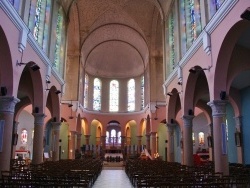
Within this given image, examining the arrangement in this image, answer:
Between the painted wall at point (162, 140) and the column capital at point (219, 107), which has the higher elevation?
the column capital at point (219, 107)

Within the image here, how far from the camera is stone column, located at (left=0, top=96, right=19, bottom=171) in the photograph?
38.7 feet

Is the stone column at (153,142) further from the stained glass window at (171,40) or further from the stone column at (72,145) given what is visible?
the stained glass window at (171,40)

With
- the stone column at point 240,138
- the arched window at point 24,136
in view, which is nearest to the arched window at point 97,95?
the arched window at point 24,136

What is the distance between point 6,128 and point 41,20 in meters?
8.32

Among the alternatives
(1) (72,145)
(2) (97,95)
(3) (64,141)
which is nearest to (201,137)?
(1) (72,145)

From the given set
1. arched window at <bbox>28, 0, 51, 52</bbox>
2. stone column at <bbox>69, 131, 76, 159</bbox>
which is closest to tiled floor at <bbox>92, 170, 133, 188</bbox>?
arched window at <bbox>28, 0, 51, 52</bbox>

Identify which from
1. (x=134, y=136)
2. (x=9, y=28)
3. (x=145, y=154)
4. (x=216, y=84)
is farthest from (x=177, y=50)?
(x=134, y=136)

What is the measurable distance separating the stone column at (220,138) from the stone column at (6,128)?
9.24 m

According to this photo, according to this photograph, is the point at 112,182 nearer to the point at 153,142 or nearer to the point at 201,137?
the point at 153,142

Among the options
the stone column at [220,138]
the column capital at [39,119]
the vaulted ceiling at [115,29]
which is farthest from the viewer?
the vaulted ceiling at [115,29]

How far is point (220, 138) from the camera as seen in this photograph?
12.7 m

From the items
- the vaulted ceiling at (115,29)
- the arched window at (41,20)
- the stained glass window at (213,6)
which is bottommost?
the stained glass window at (213,6)

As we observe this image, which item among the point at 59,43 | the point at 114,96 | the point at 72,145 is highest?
the point at 59,43

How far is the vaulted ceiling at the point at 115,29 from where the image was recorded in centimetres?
2930
